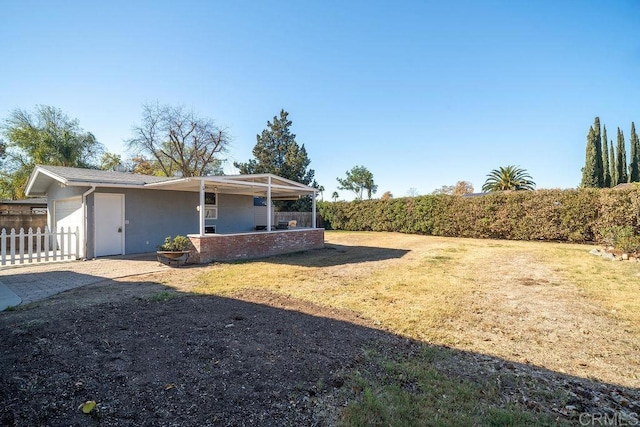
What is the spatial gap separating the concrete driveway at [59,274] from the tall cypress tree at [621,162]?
46.8 m

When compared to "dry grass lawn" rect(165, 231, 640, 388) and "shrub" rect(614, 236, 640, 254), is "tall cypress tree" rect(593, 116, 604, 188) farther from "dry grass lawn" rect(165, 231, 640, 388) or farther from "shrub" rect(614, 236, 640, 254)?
"dry grass lawn" rect(165, 231, 640, 388)

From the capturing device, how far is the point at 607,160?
112 ft

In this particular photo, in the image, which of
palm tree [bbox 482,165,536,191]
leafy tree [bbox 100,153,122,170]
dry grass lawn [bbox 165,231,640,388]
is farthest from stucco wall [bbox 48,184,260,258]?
palm tree [bbox 482,165,536,191]

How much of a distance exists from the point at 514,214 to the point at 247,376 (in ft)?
55.7

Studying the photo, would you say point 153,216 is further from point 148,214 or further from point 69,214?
point 69,214

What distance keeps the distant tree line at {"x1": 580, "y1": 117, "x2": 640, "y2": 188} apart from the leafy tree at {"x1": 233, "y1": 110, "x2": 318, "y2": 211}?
94.9ft

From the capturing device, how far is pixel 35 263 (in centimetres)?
916

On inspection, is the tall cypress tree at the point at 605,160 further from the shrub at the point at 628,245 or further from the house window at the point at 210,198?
the house window at the point at 210,198

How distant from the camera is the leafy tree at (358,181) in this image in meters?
56.8

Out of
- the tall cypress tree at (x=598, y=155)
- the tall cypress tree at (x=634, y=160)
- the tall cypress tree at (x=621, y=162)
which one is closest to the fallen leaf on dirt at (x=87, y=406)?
the tall cypress tree at (x=598, y=155)

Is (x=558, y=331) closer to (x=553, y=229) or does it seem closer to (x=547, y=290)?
(x=547, y=290)

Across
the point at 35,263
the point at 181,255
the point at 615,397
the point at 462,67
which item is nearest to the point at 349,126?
the point at 462,67

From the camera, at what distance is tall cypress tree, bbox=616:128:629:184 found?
1344 inches

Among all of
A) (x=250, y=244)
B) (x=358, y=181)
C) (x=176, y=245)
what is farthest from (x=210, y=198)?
(x=358, y=181)
